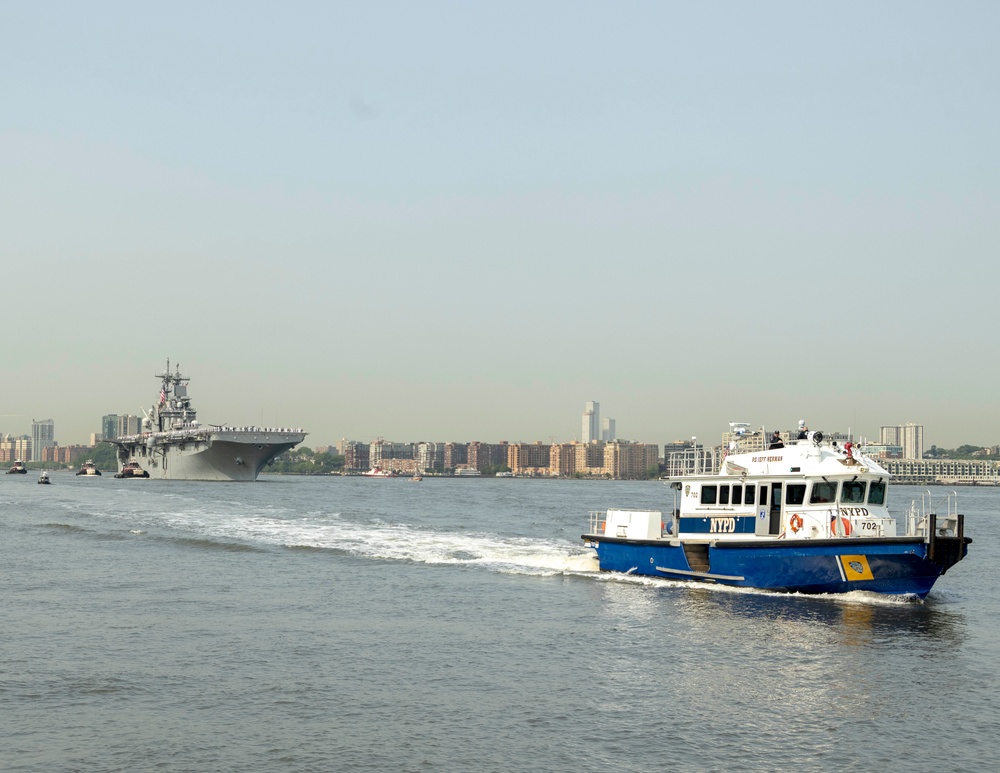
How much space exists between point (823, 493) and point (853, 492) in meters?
0.90

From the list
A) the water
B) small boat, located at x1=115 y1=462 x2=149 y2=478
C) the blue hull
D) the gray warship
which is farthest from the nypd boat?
small boat, located at x1=115 y1=462 x2=149 y2=478

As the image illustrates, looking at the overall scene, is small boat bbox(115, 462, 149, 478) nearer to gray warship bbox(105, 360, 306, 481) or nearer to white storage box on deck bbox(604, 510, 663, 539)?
gray warship bbox(105, 360, 306, 481)

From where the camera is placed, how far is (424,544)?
5056 cm

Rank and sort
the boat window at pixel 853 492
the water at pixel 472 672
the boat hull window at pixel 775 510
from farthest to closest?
1. the boat hull window at pixel 775 510
2. the boat window at pixel 853 492
3. the water at pixel 472 672

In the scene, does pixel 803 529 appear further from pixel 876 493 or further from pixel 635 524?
pixel 635 524

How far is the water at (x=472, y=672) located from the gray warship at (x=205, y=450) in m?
96.9

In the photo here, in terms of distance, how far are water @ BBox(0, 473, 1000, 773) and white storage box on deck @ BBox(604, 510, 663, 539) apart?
1.69m

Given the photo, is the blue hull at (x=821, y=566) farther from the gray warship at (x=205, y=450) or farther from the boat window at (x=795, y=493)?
the gray warship at (x=205, y=450)

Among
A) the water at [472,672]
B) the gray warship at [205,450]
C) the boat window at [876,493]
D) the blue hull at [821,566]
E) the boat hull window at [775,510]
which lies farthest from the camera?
the gray warship at [205,450]

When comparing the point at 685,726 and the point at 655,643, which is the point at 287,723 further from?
the point at 655,643

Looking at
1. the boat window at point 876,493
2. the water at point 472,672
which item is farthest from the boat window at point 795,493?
the water at point 472,672

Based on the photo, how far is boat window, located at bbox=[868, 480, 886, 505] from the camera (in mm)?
31484

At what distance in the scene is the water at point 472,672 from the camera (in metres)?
16.1

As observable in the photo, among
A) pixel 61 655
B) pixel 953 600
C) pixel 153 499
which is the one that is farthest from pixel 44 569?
pixel 153 499
